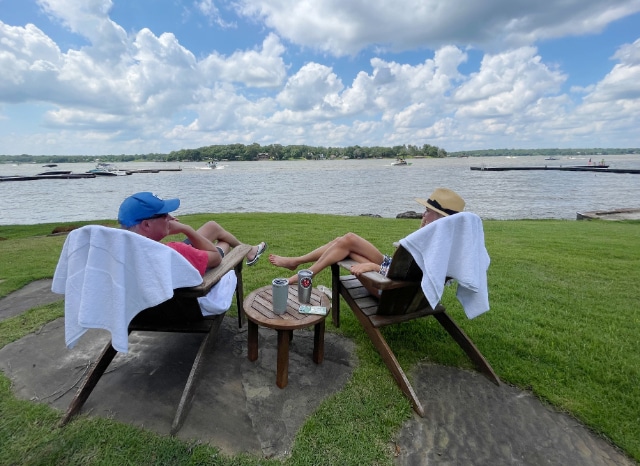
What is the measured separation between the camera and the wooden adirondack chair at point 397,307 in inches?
108

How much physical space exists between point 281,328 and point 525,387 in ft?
7.04

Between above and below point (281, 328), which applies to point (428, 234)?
above

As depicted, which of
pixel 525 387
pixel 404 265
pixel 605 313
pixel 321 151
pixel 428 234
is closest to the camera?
pixel 428 234

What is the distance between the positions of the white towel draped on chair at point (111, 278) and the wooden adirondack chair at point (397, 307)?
1.62 meters

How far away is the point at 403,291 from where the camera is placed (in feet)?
9.62

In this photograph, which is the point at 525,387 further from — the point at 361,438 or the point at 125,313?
the point at 125,313

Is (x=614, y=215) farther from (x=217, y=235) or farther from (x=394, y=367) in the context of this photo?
(x=217, y=235)

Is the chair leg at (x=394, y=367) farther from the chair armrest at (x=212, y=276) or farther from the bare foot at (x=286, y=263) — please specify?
the bare foot at (x=286, y=263)

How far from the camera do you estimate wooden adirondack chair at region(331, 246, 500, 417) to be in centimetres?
273

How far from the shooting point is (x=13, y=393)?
278 cm

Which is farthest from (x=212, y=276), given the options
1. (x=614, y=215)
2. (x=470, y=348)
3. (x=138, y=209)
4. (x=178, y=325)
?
(x=614, y=215)

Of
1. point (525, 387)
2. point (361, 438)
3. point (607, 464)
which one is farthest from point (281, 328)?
point (607, 464)

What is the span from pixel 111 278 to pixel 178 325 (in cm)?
82

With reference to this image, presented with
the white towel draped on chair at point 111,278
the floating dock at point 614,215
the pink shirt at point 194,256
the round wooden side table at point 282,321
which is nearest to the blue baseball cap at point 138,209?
the pink shirt at point 194,256
